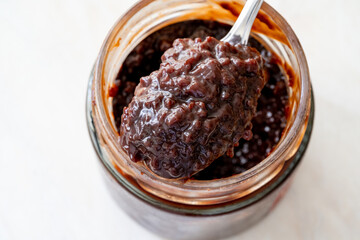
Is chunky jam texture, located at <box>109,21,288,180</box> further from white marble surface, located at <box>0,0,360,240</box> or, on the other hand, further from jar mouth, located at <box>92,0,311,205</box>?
white marble surface, located at <box>0,0,360,240</box>

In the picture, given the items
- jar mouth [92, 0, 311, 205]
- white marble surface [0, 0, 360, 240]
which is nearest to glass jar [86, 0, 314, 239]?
jar mouth [92, 0, 311, 205]

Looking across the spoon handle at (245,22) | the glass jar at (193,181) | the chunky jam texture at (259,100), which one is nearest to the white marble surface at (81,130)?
the glass jar at (193,181)

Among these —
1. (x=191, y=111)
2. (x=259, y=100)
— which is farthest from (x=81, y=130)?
(x=191, y=111)

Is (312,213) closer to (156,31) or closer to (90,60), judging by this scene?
(156,31)

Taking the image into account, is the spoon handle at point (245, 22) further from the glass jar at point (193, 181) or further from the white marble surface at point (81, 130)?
the white marble surface at point (81, 130)

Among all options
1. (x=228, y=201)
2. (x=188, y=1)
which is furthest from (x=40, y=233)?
(x=188, y=1)

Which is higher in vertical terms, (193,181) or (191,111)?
(191,111)

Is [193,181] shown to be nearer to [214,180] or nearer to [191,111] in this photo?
[214,180]
